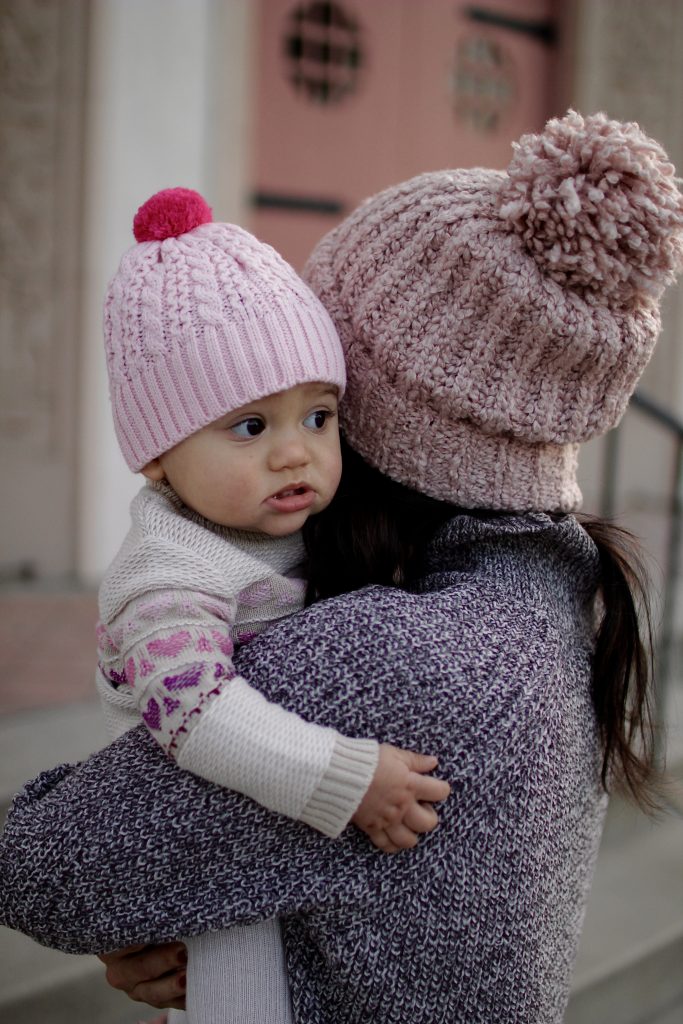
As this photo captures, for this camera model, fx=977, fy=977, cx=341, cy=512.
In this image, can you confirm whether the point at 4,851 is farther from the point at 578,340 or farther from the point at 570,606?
the point at 578,340

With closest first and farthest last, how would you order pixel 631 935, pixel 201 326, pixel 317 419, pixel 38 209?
1. pixel 201 326
2. pixel 317 419
3. pixel 631 935
4. pixel 38 209

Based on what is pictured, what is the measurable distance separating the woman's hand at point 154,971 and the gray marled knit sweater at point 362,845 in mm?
124

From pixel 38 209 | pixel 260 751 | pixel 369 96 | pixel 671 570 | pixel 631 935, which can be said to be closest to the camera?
pixel 260 751

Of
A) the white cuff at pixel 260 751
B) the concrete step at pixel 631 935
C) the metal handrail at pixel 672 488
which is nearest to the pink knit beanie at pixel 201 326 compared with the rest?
the white cuff at pixel 260 751

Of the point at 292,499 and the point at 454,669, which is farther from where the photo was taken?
the point at 292,499

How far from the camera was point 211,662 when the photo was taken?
3.67ft

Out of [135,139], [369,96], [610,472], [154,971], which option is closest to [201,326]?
[154,971]

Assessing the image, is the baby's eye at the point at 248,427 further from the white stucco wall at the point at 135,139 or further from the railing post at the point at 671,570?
the white stucco wall at the point at 135,139

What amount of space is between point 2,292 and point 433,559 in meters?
3.93

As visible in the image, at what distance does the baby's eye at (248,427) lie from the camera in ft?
4.14

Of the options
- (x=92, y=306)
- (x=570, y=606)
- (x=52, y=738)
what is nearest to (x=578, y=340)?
(x=570, y=606)

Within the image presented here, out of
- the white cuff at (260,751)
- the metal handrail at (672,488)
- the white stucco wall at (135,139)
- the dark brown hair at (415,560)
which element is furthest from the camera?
the white stucco wall at (135,139)

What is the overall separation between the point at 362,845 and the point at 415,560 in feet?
1.29

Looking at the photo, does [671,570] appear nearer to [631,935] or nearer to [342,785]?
[631,935]
